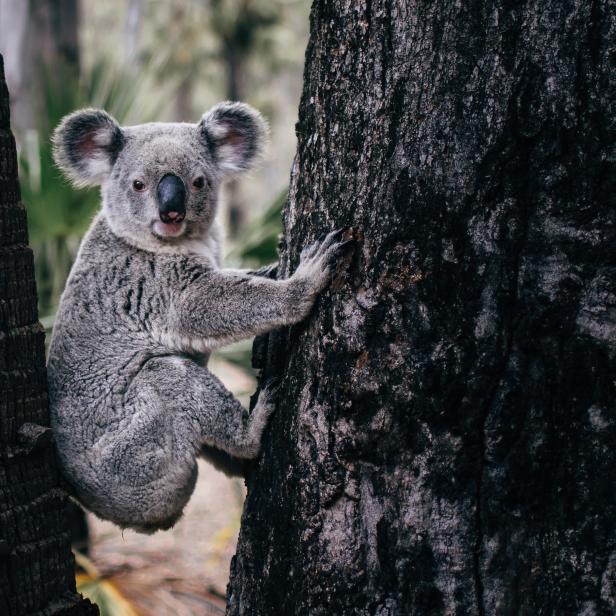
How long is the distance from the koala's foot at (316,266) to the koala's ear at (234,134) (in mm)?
1393

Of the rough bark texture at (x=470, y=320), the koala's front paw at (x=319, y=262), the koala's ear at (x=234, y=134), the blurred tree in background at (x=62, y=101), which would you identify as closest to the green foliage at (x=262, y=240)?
the blurred tree in background at (x=62, y=101)

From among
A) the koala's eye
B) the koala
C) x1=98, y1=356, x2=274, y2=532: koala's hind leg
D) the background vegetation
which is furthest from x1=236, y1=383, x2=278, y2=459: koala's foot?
the koala's eye

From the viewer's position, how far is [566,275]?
1.73 metres

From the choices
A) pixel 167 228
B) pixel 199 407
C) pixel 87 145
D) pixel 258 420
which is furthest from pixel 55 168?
pixel 258 420

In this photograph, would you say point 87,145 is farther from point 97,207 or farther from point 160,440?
point 160,440

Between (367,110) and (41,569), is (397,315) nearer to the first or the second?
(367,110)

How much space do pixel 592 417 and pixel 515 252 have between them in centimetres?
43

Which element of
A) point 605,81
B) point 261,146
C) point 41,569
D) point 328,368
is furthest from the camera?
point 261,146

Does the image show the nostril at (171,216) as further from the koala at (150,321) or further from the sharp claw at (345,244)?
the sharp claw at (345,244)

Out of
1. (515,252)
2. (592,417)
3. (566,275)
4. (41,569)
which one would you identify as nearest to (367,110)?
(515,252)

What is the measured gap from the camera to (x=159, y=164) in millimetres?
3293

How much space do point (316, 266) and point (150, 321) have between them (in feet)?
4.07

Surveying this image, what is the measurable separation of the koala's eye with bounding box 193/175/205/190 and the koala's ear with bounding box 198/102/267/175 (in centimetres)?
27

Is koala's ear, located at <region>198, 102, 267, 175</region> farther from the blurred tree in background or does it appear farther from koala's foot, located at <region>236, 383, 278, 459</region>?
koala's foot, located at <region>236, 383, 278, 459</region>
